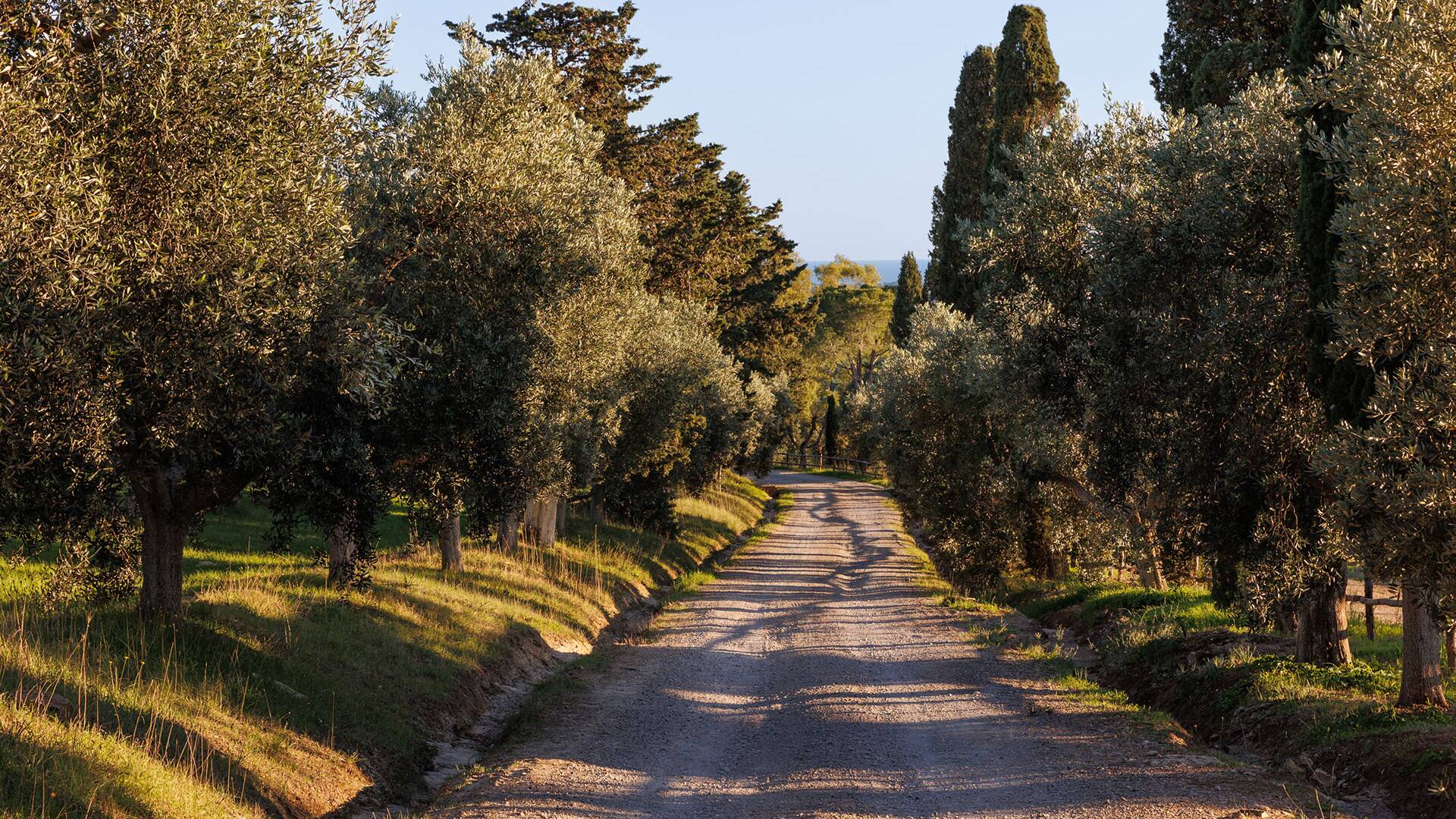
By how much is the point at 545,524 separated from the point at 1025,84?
82.4 feet

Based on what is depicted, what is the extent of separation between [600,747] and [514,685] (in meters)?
4.82

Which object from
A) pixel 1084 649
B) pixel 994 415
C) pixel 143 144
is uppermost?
pixel 143 144

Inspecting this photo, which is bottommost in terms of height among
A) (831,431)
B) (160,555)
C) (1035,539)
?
(1035,539)

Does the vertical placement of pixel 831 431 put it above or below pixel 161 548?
above

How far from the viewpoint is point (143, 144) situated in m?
10.5

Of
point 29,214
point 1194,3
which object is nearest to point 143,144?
point 29,214

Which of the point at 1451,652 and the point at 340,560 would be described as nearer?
the point at 1451,652

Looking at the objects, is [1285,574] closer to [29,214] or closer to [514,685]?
[514,685]

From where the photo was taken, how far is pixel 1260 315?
14.3 metres

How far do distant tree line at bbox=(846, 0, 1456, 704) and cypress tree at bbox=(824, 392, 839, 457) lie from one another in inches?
3835

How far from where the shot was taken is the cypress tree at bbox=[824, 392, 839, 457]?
126 m

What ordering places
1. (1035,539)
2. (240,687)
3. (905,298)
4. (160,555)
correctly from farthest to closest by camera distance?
(905,298) < (1035,539) < (160,555) < (240,687)

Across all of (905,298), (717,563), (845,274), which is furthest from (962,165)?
(845,274)

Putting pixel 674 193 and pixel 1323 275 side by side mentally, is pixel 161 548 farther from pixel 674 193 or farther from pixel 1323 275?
pixel 674 193
